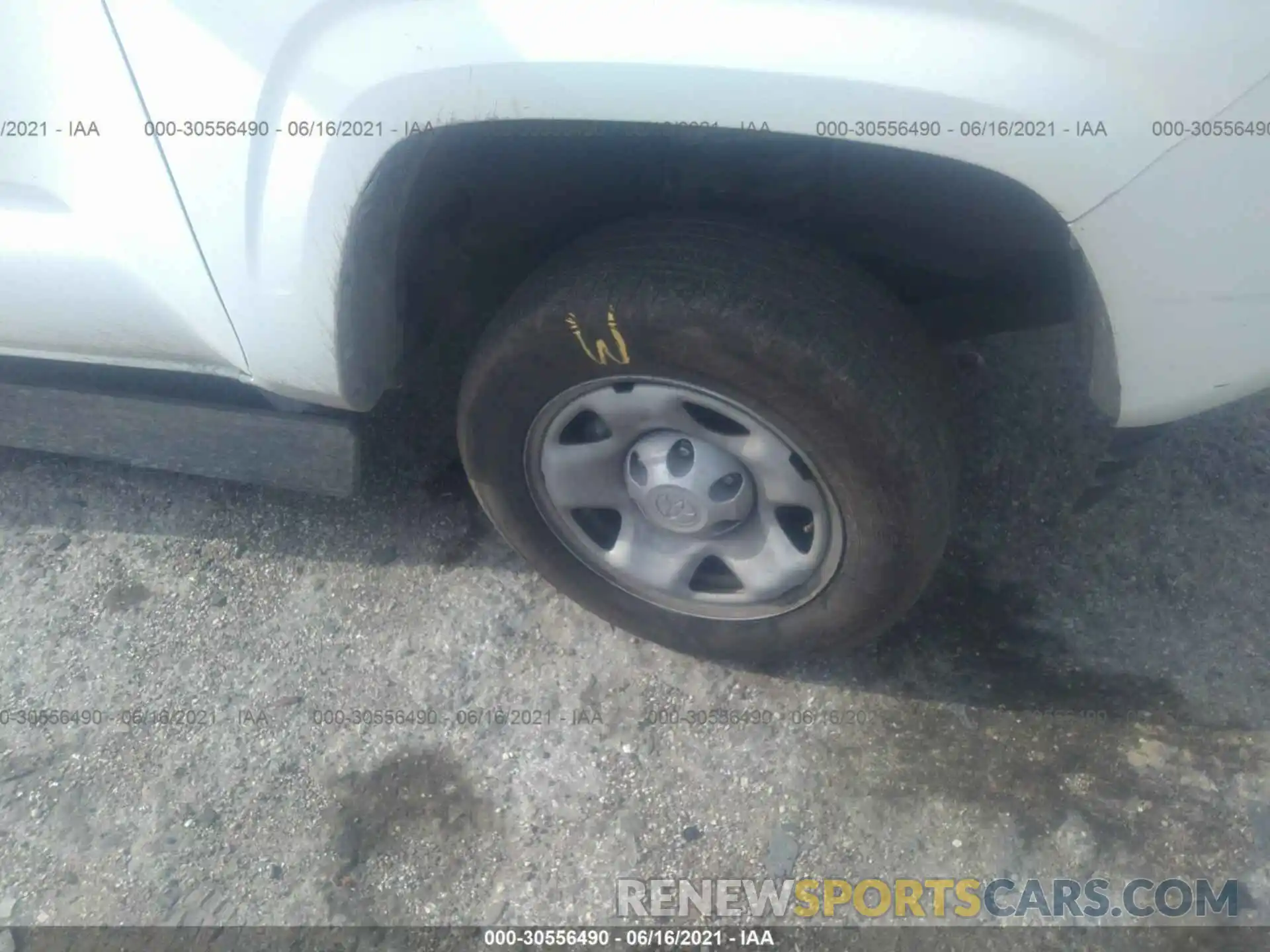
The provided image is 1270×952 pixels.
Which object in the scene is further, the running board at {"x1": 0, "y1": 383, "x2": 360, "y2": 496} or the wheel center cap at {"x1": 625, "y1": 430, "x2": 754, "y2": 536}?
the running board at {"x1": 0, "y1": 383, "x2": 360, "y2": 496}

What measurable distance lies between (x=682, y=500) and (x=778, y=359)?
42 centimetres

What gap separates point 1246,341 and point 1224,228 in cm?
19

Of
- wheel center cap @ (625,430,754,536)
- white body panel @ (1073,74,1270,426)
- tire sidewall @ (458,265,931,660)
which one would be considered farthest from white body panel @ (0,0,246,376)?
white body panel @ (1073,74,1270,426)

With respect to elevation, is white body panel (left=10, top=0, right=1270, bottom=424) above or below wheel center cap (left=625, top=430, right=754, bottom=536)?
above

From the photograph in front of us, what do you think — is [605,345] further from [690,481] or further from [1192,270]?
[1192,270]

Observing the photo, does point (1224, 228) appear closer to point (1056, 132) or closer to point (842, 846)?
point (1056, 132)

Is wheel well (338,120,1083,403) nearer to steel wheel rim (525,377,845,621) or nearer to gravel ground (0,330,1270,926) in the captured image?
steel wheel rim (525,377,845,621)

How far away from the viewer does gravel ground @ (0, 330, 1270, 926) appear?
1852 millimetres

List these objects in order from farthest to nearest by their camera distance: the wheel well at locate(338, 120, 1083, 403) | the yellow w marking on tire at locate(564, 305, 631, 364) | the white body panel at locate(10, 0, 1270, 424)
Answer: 1. the yellow w marking on tire at locate(564, 305, 631, 364)
2. the wheel well at locate(338, 120, 1083, 403)
3. the white body panel at locate(10, 0, 1270, 424)

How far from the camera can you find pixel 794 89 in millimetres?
1260

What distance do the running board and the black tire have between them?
0.34m

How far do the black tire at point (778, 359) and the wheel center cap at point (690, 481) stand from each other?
0.20 metres

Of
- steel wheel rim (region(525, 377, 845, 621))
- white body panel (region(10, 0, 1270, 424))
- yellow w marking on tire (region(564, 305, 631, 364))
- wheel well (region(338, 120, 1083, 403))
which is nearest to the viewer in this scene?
white body panel (region(10, 0, 1270, 424))

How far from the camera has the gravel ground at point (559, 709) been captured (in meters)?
1.85
